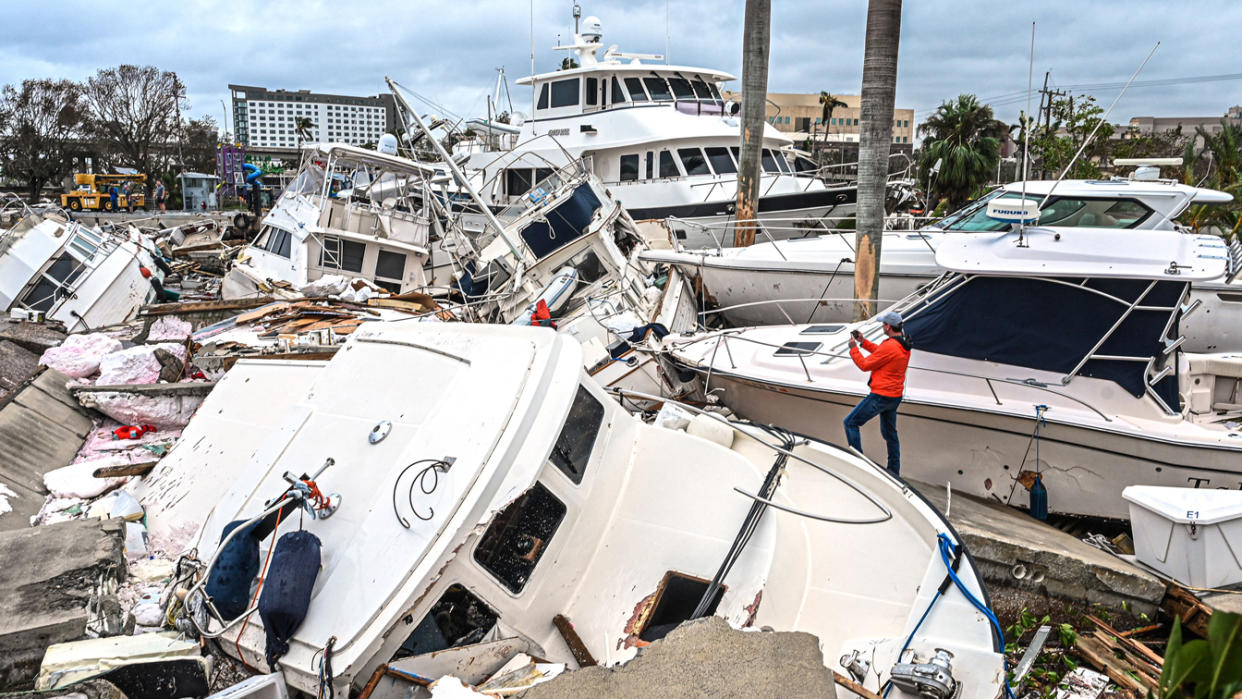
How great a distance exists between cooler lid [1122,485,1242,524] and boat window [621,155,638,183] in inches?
477

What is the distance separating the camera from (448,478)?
11.1 feet

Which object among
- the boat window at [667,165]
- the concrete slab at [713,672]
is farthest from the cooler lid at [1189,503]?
the boat window at [667,165]

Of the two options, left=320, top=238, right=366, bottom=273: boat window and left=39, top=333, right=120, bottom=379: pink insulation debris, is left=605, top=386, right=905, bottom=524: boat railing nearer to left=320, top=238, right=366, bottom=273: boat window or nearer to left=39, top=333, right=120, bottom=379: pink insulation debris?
left=39, top=333, right=120, bottom=379: pink insulation debris

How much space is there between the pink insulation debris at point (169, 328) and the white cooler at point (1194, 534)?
1067cm

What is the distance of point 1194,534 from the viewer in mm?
4871

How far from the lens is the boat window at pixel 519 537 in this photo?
338 cm

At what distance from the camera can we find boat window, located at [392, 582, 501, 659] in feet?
10.8

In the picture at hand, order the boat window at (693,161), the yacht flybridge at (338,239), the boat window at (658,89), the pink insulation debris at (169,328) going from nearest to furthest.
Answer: the pink insulation debris at (169,328) < the yacht flybridge at (338,239) < the boat window at (693,161) < the boat window at (658,89)

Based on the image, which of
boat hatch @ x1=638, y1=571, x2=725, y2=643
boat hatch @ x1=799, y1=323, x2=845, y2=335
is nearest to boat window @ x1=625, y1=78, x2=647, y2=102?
boat hatch @ x1=799, y1=323, x2=845, y2=335

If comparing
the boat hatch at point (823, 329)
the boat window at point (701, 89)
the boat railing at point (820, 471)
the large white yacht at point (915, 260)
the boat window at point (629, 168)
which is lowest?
the boat railing at point (820, 471)

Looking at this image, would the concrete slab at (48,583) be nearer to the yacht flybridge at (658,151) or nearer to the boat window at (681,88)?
the yacht flybridge at (658,151)

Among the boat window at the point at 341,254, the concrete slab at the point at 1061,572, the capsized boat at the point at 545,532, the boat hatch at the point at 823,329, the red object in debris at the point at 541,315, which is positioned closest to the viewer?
the capsized boat at the point at 545,532

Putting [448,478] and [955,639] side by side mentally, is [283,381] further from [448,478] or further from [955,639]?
[955,639]

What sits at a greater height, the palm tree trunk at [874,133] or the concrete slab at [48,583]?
the palm tree trunk at [874,133]
